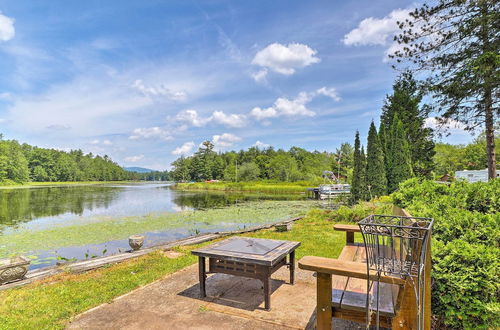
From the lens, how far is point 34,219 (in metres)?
13.3

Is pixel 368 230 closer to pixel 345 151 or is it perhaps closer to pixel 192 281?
Answer: pixel 192 281

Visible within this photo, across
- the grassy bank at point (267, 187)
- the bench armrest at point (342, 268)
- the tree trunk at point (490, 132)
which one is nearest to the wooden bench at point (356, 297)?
the bench armrest at point (342, 268)

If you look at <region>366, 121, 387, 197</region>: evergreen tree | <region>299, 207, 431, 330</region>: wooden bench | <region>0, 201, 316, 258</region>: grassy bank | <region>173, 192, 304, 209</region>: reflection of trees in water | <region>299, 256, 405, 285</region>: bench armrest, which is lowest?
<region>0, 201, 316, 258</region>: grassy bank

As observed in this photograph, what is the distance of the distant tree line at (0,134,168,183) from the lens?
5175 centimetres

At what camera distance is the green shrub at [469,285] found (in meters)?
1.90

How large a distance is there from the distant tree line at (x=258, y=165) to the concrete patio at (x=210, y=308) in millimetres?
42076

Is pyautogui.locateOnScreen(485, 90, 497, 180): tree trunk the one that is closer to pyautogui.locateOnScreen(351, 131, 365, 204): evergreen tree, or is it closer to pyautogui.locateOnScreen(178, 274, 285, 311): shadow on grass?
pyautogui.locateOnScreen(178, 274, 285, 311): shadow on grass

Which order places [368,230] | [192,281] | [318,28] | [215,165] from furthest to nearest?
1. [215,165]
2. [318,28]
3. [192,281]
4. [368,230]

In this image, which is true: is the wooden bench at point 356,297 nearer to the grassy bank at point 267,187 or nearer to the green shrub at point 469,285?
the green shrub at point 469,285

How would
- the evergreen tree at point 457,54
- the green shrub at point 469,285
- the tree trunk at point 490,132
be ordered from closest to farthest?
the green shrub at point 469,285 → the evergreen tree at point 457,54 → the tree trunk at point 490,132

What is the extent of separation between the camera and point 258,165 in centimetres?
5566

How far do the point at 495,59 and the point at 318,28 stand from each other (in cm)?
585

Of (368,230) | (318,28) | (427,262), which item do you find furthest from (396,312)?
(318,28)

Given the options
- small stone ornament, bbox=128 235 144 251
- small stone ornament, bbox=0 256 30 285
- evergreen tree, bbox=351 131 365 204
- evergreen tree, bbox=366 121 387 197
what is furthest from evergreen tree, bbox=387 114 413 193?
small stone ornament, bbox=0 256 30 285
